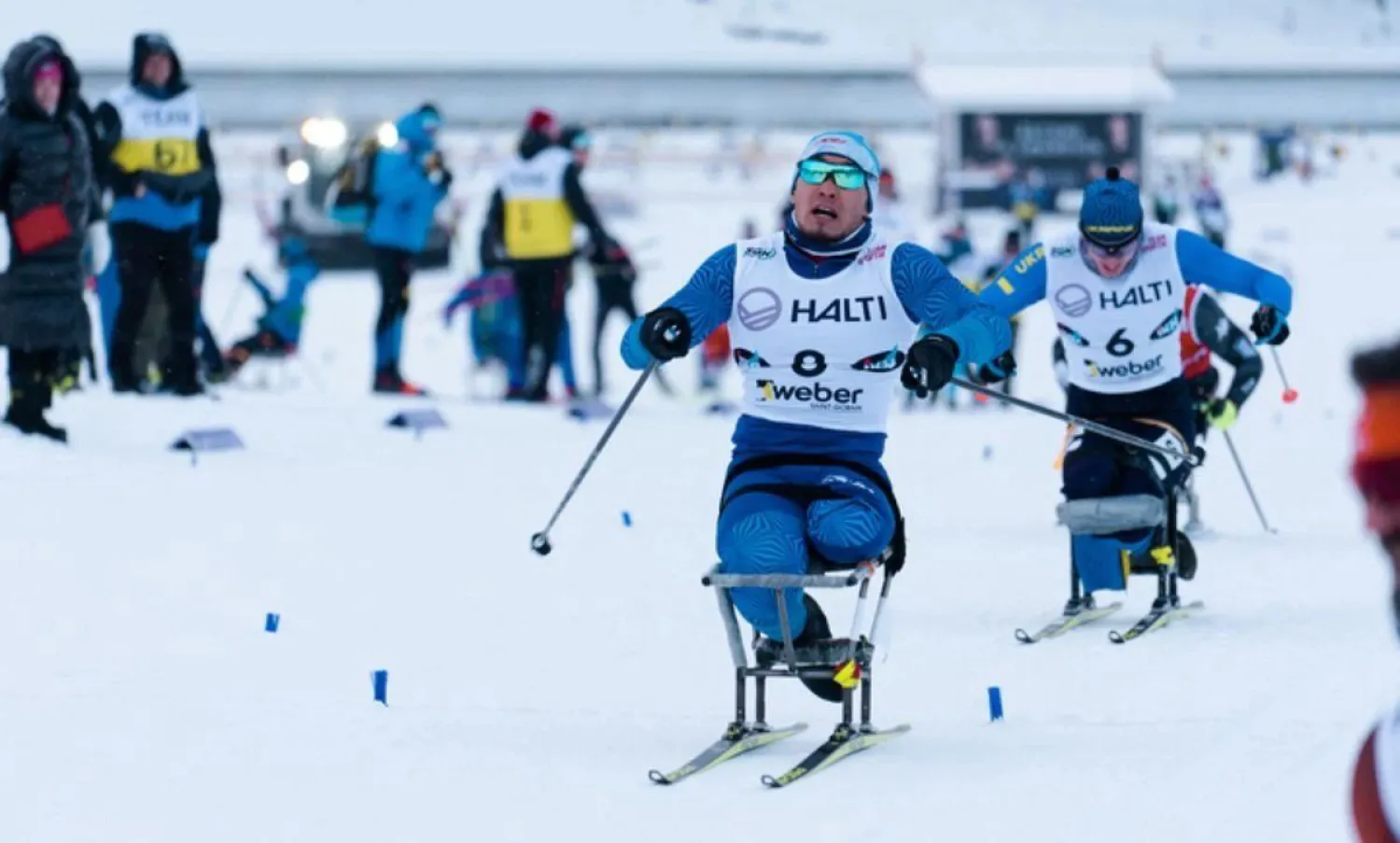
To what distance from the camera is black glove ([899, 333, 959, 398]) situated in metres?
5.63

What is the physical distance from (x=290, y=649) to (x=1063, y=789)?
2749 millimetres

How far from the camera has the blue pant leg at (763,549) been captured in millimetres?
5750

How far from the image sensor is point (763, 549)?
5.75 m

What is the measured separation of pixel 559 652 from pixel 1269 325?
7.95 feet

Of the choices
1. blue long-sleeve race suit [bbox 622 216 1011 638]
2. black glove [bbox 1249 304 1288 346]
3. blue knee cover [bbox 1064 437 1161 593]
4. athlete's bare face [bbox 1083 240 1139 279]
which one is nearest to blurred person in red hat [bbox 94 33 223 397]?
athlete's bare face [bbox 1083 240 1139 279]

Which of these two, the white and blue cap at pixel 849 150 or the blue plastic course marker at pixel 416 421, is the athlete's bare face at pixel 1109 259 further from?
the blue plastic course marker at pixel 416 421

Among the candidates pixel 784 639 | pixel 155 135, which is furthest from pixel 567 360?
pixel 784 639

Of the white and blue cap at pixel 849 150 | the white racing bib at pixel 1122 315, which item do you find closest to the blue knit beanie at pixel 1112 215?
the white racing bib at pixel 1122 315

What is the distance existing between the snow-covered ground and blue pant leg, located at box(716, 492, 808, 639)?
0.33 metres

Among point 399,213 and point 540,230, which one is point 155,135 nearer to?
point 399,213

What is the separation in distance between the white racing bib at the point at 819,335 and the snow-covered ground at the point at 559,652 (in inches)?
31.7

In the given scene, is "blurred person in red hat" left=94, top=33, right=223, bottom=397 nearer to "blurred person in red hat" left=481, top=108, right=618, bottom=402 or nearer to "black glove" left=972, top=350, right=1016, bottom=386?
"blurred person in red hat" left=481, top=108, right=618, bottom=402

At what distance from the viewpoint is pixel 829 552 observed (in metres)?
5.89

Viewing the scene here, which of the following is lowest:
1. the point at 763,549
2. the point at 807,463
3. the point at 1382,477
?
the point at 763,549
